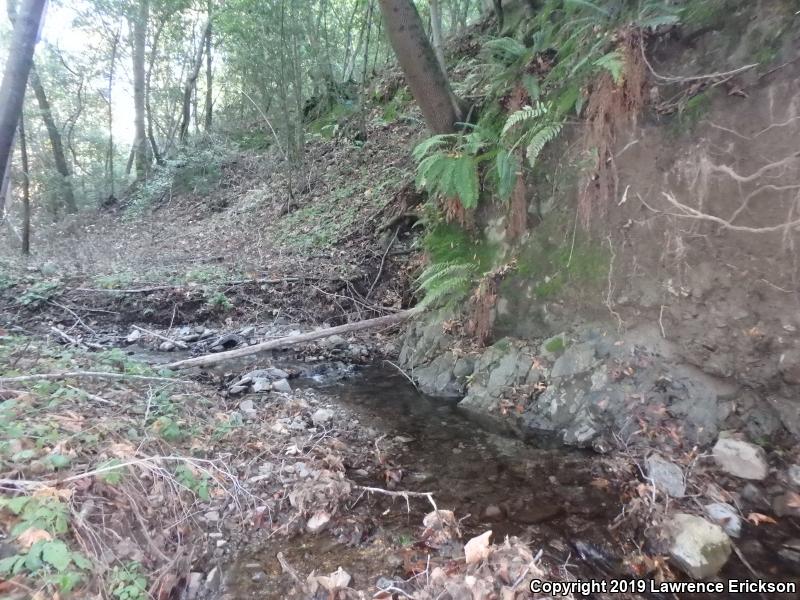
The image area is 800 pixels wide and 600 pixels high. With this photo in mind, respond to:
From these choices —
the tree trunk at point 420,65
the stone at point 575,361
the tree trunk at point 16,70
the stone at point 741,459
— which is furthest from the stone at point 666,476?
the tree trunk at point 16,70

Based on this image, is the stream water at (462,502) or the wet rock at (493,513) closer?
the stream water at (462,502)

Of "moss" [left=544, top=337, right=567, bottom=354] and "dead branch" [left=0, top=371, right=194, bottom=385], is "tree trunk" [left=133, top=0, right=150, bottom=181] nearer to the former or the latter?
"dead branch" [left=0, top=371, right=194, bottom=385]

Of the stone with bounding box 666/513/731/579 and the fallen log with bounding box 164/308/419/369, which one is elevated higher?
the fallen log with bounding box 164/308/419/369

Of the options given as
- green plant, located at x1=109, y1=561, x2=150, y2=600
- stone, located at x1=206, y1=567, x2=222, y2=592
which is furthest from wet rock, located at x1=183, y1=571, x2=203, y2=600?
green plant, located at x1=109, y1=561, x2=150, y2=600

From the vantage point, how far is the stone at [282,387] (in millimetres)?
5445

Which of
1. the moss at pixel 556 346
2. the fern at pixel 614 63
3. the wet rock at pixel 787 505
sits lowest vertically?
the wet rock at pixel 787 505

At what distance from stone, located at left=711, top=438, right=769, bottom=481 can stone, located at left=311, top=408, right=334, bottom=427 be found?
340cm

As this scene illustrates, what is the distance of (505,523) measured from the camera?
317 cm

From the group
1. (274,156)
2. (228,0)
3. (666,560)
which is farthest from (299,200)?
(666,560)

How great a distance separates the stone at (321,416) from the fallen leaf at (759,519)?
11.5ft

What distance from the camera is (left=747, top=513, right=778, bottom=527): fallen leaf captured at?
306 centimetres

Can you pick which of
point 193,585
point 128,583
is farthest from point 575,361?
point 128,583

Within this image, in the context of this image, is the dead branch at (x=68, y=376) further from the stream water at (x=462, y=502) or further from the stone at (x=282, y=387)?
the stream water at (x=462, y=502)

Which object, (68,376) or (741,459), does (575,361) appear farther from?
(68,376)
